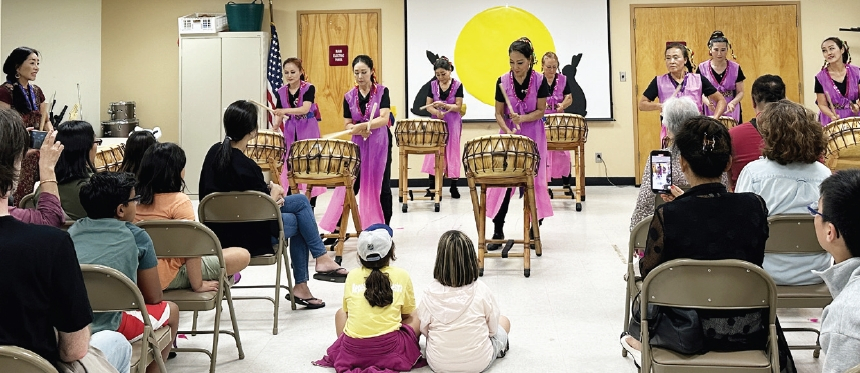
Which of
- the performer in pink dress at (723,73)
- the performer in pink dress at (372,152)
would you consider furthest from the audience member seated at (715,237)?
the performer in pink dress at (723,73)

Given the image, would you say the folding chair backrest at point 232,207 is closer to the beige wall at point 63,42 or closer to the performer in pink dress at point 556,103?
the performer in pink dress at point 556,103

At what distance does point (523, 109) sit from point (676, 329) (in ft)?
11.6

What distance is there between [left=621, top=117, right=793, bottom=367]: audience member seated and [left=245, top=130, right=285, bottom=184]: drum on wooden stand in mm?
5306

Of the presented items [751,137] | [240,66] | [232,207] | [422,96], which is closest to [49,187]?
[232,207]

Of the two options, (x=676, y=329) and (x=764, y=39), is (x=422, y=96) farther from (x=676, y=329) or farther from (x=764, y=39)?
(x=676, y=329)

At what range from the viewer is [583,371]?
3.48 m

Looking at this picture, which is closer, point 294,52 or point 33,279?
point 33,279

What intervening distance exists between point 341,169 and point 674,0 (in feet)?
21.0

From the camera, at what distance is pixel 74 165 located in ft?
12.2

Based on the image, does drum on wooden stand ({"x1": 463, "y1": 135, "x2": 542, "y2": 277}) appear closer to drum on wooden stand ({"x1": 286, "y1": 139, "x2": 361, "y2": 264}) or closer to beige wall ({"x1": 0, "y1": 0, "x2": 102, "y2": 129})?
drum on wooden stand ({"x1": 286, "y1": 139, "x2": 361, "y2": 264})

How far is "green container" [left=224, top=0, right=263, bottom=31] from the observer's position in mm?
10359

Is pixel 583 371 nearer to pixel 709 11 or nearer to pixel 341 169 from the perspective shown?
pixel 341 169

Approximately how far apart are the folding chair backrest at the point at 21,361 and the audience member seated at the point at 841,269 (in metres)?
1.62

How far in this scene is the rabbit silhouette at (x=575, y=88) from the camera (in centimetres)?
1059
